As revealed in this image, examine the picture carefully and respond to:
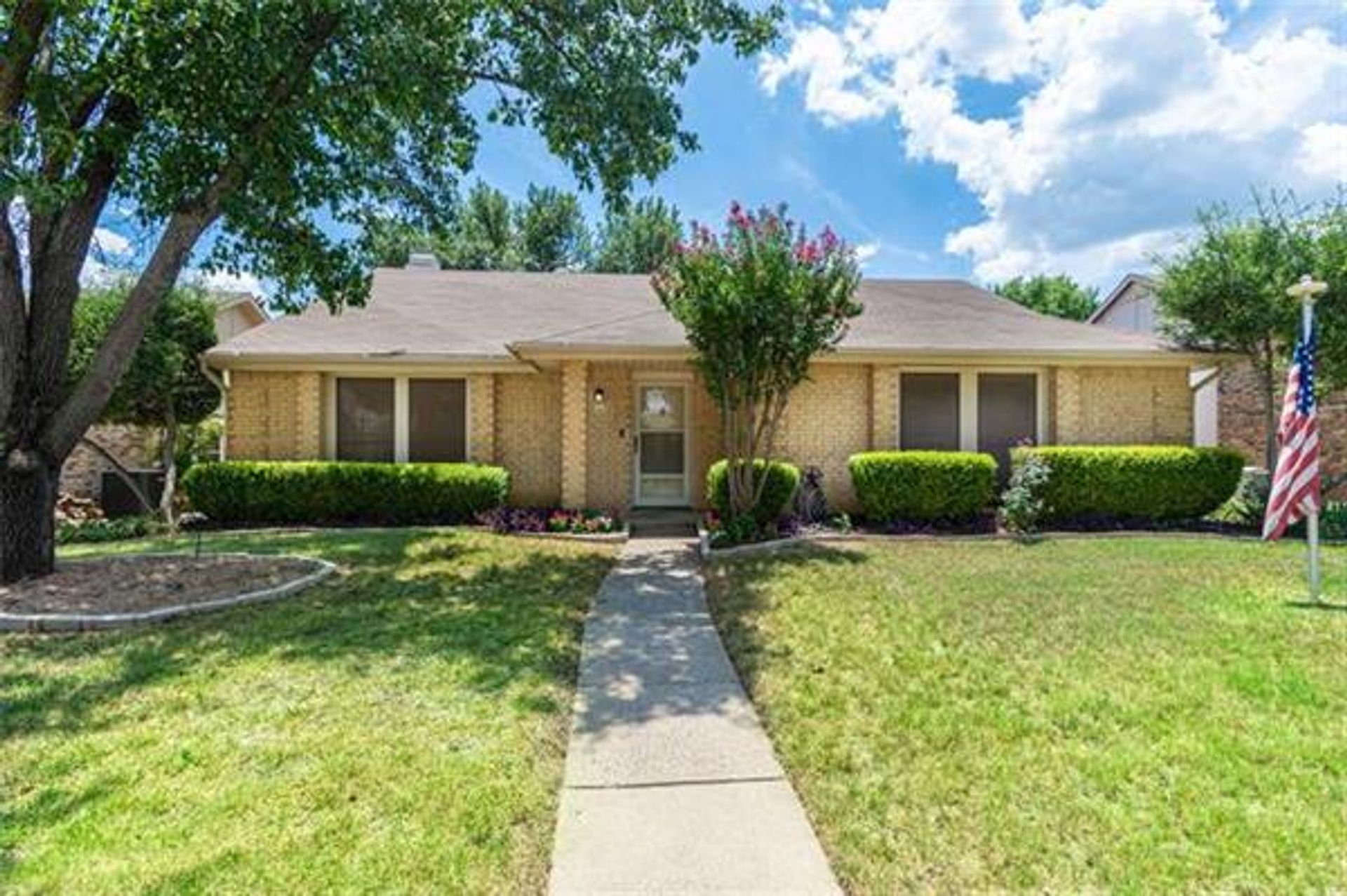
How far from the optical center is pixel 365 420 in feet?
39.3

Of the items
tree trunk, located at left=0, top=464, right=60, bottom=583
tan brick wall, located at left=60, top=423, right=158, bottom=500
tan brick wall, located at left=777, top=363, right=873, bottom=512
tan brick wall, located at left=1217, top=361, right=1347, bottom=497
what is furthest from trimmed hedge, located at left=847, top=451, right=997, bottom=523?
tan brick wall, located at left=60, top=423, right=158, bottom=500

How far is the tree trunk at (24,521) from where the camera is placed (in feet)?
22.0

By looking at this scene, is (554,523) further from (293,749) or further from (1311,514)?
(1311,514)

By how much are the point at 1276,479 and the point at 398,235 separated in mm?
12089

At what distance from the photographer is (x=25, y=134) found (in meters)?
6.42

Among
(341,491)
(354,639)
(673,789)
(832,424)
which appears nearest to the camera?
(673,789)

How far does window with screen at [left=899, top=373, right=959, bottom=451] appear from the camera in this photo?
37.9 feet

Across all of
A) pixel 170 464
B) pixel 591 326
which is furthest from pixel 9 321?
pixel 591 326

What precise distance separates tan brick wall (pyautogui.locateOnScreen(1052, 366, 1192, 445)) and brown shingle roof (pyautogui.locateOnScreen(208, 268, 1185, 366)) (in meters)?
0.56

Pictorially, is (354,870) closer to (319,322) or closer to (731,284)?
(731,284)

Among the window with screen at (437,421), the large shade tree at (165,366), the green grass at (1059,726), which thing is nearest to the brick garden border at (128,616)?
the green grass at (1059,726)

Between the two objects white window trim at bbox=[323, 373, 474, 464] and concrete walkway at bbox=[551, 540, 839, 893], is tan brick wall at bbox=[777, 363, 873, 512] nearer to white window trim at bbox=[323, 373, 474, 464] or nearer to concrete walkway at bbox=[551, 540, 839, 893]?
white window trim at bbox=[323, 373, 474, 464]

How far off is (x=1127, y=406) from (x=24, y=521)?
14522mm

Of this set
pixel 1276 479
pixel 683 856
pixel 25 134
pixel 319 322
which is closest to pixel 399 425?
pixel 319 322
